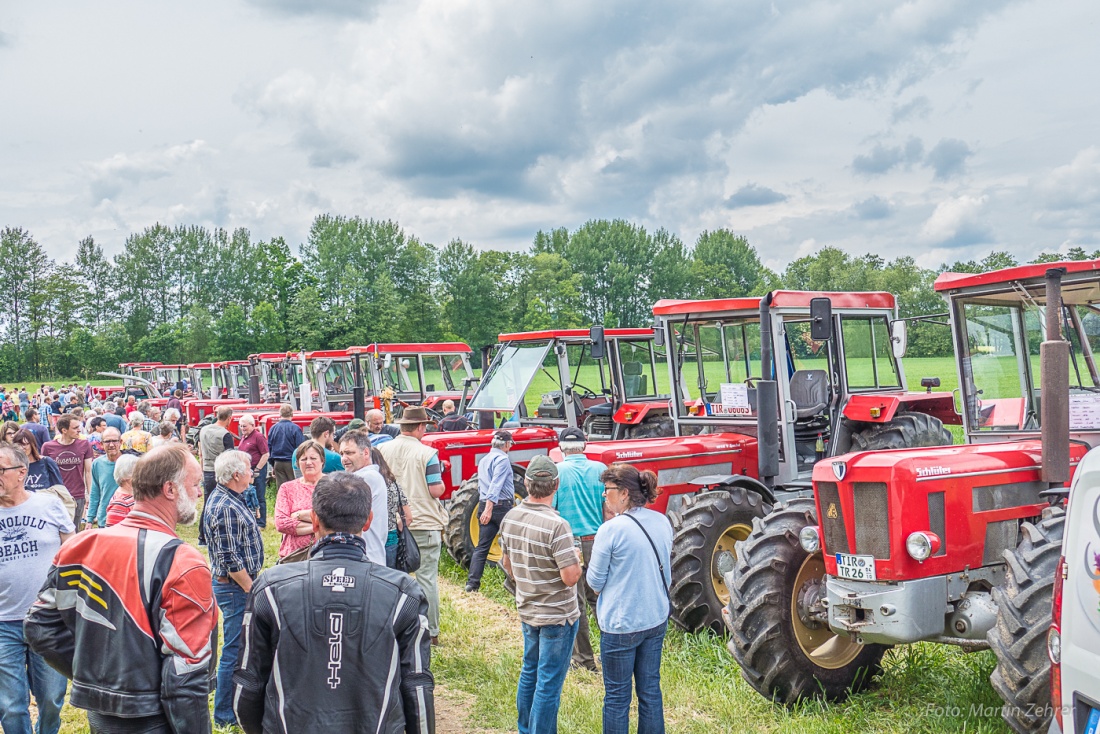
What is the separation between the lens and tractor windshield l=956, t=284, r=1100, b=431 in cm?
545

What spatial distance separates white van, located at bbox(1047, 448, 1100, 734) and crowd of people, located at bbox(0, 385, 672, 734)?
1.79m

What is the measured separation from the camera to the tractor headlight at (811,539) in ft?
16.6

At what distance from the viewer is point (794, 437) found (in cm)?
727

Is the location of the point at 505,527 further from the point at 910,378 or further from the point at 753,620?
the point at 910,378

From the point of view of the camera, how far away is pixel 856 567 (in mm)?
4719

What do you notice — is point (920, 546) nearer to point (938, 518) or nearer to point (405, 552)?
point (938, 518)

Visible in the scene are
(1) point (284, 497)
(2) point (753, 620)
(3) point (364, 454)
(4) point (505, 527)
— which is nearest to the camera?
(4) point (505, 527)

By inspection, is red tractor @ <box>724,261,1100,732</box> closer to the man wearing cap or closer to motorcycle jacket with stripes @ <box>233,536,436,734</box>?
motorcycle jacket with stripes @ <box>233,536,436,734</box>

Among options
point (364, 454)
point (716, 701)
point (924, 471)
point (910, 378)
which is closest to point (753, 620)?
point (716, 701)

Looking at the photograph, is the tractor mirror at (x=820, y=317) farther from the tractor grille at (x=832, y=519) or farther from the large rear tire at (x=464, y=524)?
the large rear tire at (x=464, y=524)

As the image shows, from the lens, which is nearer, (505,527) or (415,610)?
(415,610)

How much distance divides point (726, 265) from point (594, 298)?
10766 millimetres

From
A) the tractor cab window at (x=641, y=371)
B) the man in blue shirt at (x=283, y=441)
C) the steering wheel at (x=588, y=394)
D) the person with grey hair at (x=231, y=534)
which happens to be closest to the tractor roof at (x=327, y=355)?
the man in blue shirt at (x=283, y=441)

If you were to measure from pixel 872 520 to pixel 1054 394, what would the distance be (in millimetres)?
1093
